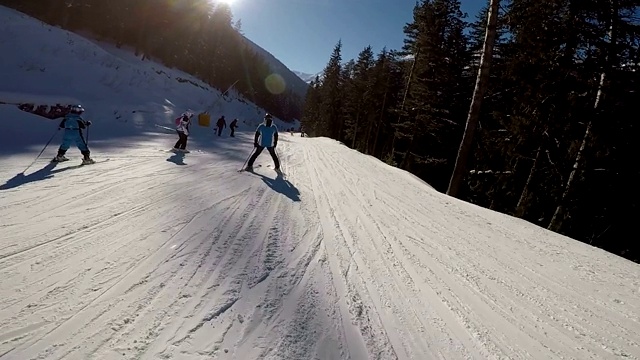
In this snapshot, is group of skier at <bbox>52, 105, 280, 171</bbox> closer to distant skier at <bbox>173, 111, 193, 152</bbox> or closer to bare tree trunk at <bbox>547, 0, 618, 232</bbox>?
distant skier at <bbox>173, 111, 193, 152</bbox>

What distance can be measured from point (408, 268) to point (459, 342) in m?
1.48

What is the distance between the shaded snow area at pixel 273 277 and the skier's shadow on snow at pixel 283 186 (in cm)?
28

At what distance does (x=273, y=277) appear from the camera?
3.64 m

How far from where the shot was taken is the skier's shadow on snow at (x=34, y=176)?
5.57 meters

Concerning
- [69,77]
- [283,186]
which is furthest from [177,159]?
[69,77]

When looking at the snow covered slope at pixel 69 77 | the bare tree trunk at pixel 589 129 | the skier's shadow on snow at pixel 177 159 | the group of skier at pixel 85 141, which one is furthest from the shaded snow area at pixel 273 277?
the snow covered slope at pixel 69 77

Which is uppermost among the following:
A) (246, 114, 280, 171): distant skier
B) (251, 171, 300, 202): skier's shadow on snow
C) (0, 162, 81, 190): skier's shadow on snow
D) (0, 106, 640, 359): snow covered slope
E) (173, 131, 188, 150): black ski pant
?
(246, 114, 280, 171): distant skier

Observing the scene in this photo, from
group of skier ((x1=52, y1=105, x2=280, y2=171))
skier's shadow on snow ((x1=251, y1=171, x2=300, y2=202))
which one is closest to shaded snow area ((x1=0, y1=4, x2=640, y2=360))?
skier's shadow on snow ((x1=251, y1=171, x2=300, y2=202))

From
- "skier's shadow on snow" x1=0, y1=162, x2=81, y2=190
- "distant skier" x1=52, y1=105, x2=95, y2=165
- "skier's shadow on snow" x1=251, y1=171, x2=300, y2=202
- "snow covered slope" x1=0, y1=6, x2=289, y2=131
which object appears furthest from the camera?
"snow covered slope" x1=0, y1=6, x2=289, y2=131

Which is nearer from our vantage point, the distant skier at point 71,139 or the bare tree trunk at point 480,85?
the distant skier at point 71,139

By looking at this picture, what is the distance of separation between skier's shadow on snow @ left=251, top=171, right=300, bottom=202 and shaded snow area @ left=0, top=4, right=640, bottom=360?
284 mm

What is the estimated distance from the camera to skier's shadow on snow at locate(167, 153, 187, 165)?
31.3 feet

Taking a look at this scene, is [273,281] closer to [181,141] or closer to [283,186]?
[283,186]

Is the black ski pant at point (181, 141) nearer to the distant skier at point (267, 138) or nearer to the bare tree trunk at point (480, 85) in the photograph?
the distant skier at point (267, 138)
